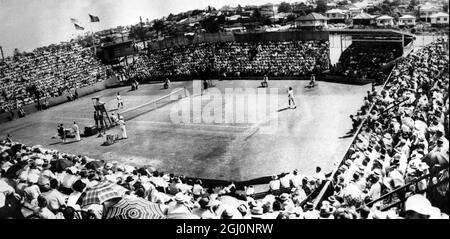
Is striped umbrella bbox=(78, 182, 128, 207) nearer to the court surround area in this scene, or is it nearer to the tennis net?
the court surround area

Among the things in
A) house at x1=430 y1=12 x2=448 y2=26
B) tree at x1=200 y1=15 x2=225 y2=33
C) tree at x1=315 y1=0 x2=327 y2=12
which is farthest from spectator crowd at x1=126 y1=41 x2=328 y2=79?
house at x1=430 y1=12 x2=448 y2=26

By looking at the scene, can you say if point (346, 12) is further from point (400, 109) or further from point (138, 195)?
point (138, 195)

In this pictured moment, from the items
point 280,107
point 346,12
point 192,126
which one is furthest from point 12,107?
point 346,12

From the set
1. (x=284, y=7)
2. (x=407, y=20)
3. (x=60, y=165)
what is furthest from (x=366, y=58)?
(x=60, y=165)

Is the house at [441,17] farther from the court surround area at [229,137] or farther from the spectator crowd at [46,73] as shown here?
the spectator crowd at [46,73]

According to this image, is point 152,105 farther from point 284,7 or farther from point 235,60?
point 284,7
